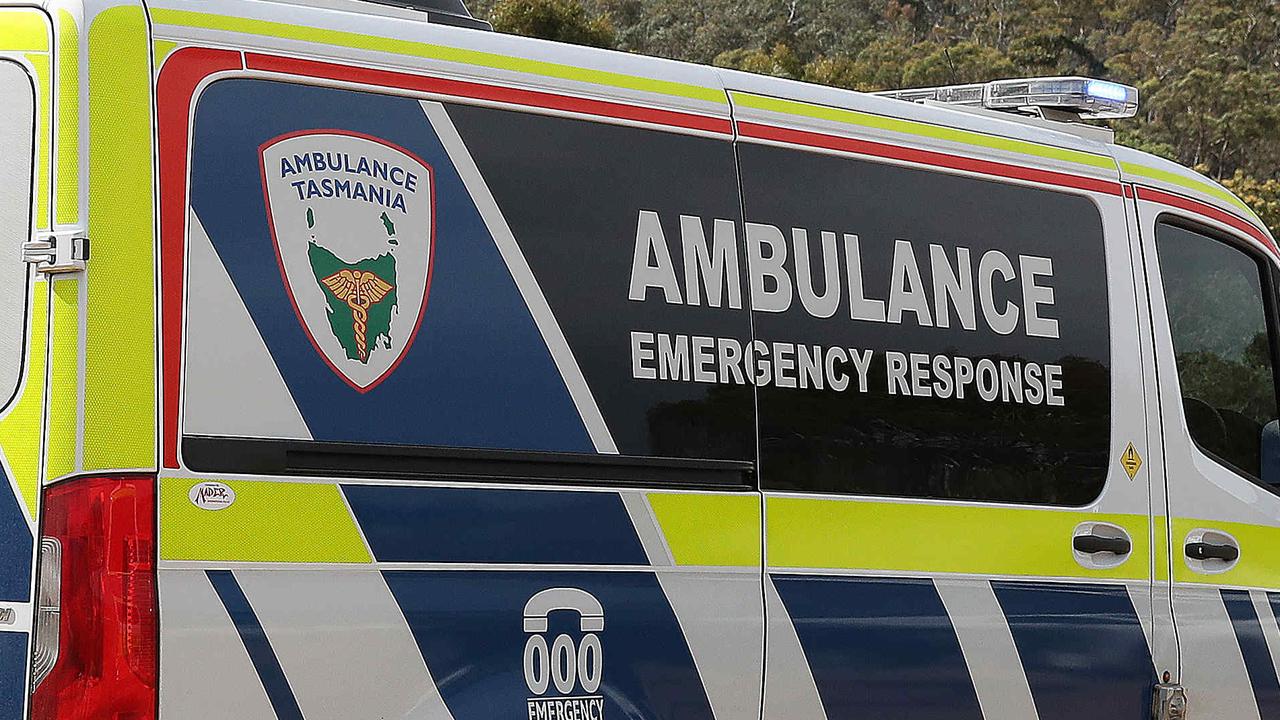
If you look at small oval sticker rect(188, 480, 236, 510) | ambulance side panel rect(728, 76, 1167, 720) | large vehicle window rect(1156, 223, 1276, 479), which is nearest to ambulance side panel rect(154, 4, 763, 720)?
small oval sticker rect(188, 480, 236, 510)

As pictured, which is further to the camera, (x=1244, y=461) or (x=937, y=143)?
(x=1244, y=461)

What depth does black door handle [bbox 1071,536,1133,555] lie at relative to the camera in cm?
436

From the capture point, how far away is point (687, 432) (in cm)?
371

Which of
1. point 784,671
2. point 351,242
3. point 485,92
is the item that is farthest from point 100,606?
point 784,671

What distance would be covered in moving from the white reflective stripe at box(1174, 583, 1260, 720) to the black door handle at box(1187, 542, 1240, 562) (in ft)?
0.27

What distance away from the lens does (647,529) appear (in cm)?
360

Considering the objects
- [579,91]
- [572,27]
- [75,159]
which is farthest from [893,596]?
[572,27]

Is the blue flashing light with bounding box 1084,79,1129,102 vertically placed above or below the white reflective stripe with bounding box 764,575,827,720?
above

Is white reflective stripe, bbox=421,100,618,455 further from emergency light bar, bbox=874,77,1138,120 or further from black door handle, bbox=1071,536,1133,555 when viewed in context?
emergency light bar, bbox=874,77,1138,120

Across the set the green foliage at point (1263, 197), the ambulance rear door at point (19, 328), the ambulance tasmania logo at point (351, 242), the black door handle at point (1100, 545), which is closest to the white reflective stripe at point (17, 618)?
the ambulance rear door at point (19, 328)

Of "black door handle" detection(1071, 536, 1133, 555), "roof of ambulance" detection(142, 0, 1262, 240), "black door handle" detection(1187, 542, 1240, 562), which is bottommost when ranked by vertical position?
"black door handle" detection(1187, 542, 1240, 562)

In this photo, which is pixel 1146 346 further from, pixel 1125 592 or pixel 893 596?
pixel 893 596

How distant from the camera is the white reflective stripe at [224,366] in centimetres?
308

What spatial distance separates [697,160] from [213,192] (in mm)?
1129
